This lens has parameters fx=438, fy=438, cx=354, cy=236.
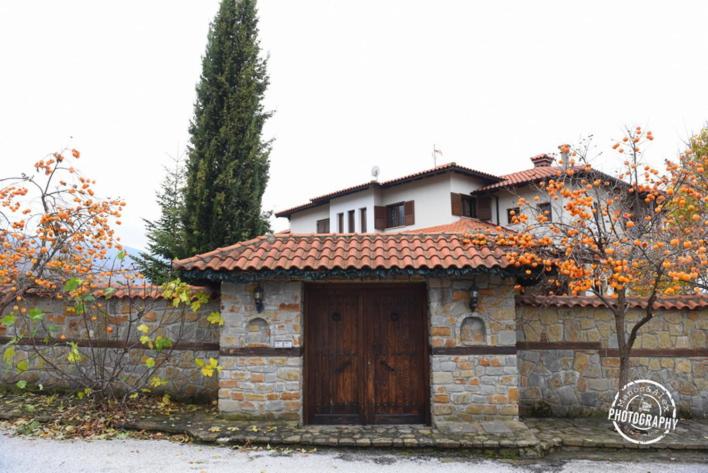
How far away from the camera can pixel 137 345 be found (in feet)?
24.7

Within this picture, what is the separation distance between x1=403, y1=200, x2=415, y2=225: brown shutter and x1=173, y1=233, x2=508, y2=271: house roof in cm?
1484

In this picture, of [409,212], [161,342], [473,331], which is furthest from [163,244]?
[409,212]

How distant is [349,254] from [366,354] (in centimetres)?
161

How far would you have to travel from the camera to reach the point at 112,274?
7.57 metres

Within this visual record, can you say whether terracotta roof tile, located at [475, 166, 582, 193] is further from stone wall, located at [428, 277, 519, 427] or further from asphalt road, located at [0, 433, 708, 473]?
asphalt road, located at [0, 433, 708, 473]

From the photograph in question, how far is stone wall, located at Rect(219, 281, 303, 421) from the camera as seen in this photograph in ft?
20.8

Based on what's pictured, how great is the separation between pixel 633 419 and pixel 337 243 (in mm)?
5019

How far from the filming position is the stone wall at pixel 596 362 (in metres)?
6.96

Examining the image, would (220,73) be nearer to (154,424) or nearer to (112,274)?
(112,274)

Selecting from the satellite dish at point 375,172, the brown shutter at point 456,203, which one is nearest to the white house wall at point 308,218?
the satellite dish at point 375,172

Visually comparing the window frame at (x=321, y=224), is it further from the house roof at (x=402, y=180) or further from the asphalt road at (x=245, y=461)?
the asphalt road at (x=245, y=461)


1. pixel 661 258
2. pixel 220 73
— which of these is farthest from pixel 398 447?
pixel 220 73

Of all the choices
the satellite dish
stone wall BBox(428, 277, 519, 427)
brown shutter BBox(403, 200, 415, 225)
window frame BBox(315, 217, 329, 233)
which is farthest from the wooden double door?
window frame BBox(315, 217, 329, 233)

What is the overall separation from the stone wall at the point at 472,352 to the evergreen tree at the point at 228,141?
22.1 feet
